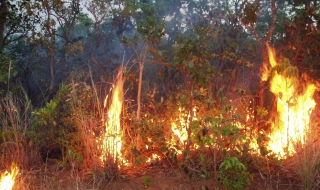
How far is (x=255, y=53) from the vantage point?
973cm

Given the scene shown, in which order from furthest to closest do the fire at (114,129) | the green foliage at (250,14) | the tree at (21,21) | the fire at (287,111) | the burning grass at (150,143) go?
the tree at (21,21) → the green foliage at (250,14) → the fire at (287,111) → the fire at (114,129) → the burning grass at (150,143)

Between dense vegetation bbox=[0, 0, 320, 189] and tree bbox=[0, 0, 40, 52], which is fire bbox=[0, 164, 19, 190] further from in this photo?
tree bbox=[0, 0, 40, 52]

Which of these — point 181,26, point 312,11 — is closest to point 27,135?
point 312,11

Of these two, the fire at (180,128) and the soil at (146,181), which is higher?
the fire at (180,128)

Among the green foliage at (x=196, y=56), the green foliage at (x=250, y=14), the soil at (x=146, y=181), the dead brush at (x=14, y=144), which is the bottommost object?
the soil at (x=146, y=181)

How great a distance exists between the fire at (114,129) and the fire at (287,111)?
202 centimetres

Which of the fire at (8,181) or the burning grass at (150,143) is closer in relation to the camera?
the fire at (8,181)

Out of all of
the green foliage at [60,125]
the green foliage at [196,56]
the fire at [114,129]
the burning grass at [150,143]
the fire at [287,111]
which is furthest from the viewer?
the green foliage at [60,125]

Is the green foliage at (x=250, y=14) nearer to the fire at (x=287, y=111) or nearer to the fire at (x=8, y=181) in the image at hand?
the fire at (x=287, y=111)

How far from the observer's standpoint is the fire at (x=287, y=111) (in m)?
4.42

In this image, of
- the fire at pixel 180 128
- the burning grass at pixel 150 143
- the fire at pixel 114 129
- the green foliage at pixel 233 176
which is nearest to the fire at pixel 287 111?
the burning grass at pixel 150 143

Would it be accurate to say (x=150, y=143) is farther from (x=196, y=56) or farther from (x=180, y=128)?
(x=196, y=56)

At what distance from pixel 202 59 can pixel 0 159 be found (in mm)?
2990

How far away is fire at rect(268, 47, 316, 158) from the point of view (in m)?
A: 4.42
